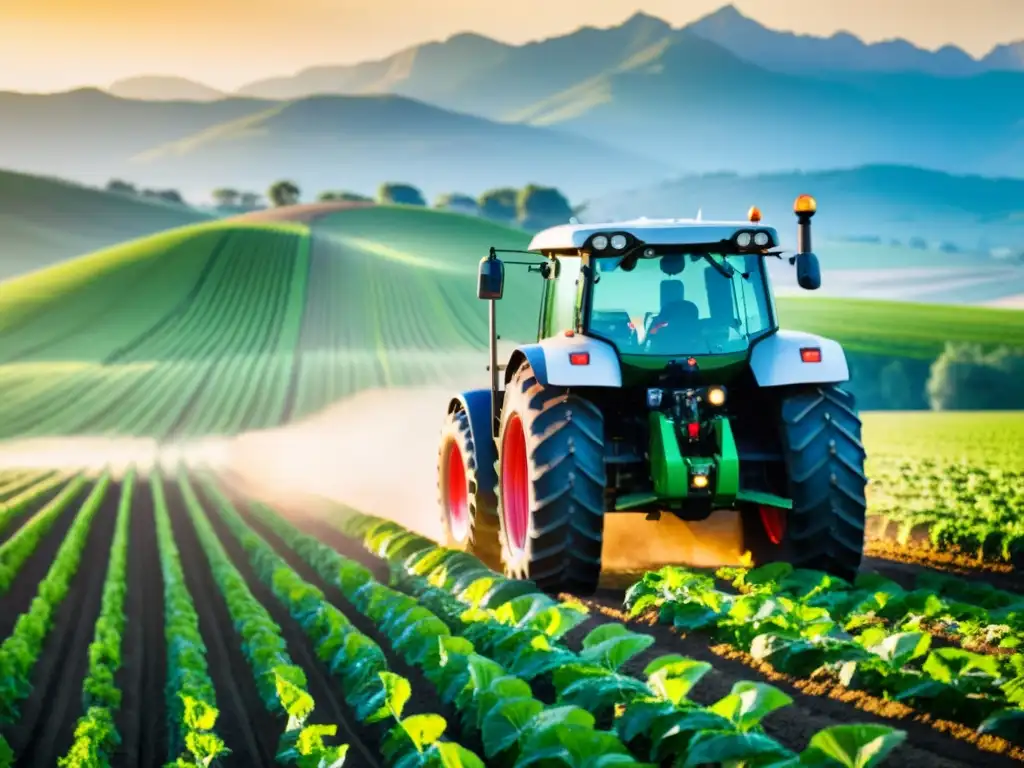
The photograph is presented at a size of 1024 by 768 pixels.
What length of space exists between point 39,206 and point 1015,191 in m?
91.2

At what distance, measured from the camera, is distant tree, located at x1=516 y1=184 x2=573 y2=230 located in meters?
142

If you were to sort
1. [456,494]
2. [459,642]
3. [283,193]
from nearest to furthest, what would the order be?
[459,642], [456,494], [283,193]

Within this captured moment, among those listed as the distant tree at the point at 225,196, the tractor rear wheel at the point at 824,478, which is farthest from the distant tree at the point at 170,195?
the tractor rear wheel at the point at 824,478

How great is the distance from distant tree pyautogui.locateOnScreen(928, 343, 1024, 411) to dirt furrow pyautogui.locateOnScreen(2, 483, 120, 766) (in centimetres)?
3826

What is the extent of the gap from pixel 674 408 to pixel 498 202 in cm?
14160

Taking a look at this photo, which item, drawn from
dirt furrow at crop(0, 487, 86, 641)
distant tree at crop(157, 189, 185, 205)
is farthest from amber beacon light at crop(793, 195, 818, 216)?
distant tree at crop(157, 189, 185, 205)

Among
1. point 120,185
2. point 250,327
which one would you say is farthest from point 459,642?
point 120,185

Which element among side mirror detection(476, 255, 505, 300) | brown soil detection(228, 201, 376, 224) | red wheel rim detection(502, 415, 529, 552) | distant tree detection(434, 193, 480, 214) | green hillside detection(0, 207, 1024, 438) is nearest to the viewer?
red wheel rim detection(502, 415, 529, 552)

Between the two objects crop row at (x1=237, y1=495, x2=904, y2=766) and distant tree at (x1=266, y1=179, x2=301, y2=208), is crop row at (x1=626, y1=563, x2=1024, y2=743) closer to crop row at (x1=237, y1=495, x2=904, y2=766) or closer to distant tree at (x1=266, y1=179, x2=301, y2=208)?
crop row at (x1=237, y1=495, x2=904, y2=766)

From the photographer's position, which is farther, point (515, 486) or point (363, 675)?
point (515, 486)

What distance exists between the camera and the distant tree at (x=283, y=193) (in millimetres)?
155125

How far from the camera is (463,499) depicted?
13336 millimetres

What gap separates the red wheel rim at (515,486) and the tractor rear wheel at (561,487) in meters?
0.38

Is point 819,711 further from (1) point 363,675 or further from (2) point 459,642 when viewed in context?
(1) point 363,675
